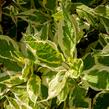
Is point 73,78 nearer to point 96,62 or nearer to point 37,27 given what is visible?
point 96,62

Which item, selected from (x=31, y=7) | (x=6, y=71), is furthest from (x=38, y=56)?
(x=31, y=7)

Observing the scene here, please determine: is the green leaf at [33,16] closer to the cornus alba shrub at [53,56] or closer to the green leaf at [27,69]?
the cornus alba shrub at [53,56]

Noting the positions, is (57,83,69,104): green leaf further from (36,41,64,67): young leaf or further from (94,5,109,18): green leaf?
(94,5,109,18): green leaf

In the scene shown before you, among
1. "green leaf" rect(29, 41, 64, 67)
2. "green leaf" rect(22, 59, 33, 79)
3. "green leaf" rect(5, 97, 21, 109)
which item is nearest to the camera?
"green leaf" rect(29, 41, 64, 67)

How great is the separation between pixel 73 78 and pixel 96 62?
77 mm

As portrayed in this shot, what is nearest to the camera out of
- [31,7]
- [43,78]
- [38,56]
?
[38,56]

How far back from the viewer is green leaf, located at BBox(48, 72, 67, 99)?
3.16ft

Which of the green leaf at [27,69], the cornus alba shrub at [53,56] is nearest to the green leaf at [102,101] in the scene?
the cornus alba shrub at [53,56]

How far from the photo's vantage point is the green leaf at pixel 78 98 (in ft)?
3.41

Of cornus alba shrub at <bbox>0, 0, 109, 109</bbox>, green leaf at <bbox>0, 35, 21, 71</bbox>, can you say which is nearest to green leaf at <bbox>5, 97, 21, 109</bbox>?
cornus alba shrub at <bbox>0, 0, 109, 109</bbox>

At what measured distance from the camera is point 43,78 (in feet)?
3.52

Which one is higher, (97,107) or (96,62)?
(96,62)

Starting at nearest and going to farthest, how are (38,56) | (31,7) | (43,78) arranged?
(38,56) → (43,78) → (31,7)

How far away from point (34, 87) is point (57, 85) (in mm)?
107
